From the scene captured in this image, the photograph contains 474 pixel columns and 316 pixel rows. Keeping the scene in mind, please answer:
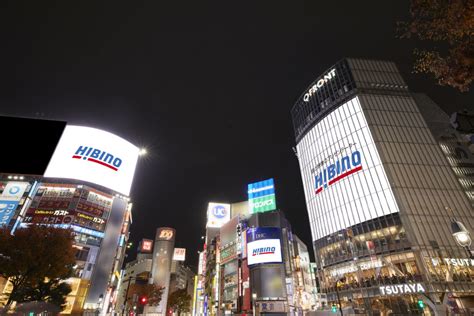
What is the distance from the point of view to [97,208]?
4978 cm

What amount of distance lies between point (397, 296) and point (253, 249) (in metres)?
24.0

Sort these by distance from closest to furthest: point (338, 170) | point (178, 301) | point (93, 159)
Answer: point (93, 159) < point (338, 170) < point (178, 301)

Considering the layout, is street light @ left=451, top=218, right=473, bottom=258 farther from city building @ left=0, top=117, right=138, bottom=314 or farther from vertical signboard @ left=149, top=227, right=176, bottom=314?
vertical signboard @ left=149, top=227, right=176, bottom=314

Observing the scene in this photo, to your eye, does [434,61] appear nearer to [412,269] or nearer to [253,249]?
[412,269]

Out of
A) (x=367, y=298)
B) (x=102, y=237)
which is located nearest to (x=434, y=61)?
(x=367, y=298)

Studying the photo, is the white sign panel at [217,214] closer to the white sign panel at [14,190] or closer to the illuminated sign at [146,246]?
the white sign panel at [14,190]

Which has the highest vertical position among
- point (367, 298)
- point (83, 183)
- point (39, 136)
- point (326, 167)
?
point (326, 167)

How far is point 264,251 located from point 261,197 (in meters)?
16.4

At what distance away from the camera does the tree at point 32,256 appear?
23.7m

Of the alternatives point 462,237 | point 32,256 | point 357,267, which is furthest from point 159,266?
point 462,237

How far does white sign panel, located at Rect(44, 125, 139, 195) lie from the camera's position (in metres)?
47.8

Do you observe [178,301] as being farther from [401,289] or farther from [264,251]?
[401,289]

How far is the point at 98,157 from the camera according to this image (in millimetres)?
50344

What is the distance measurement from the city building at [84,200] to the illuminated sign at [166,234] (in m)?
71.5
